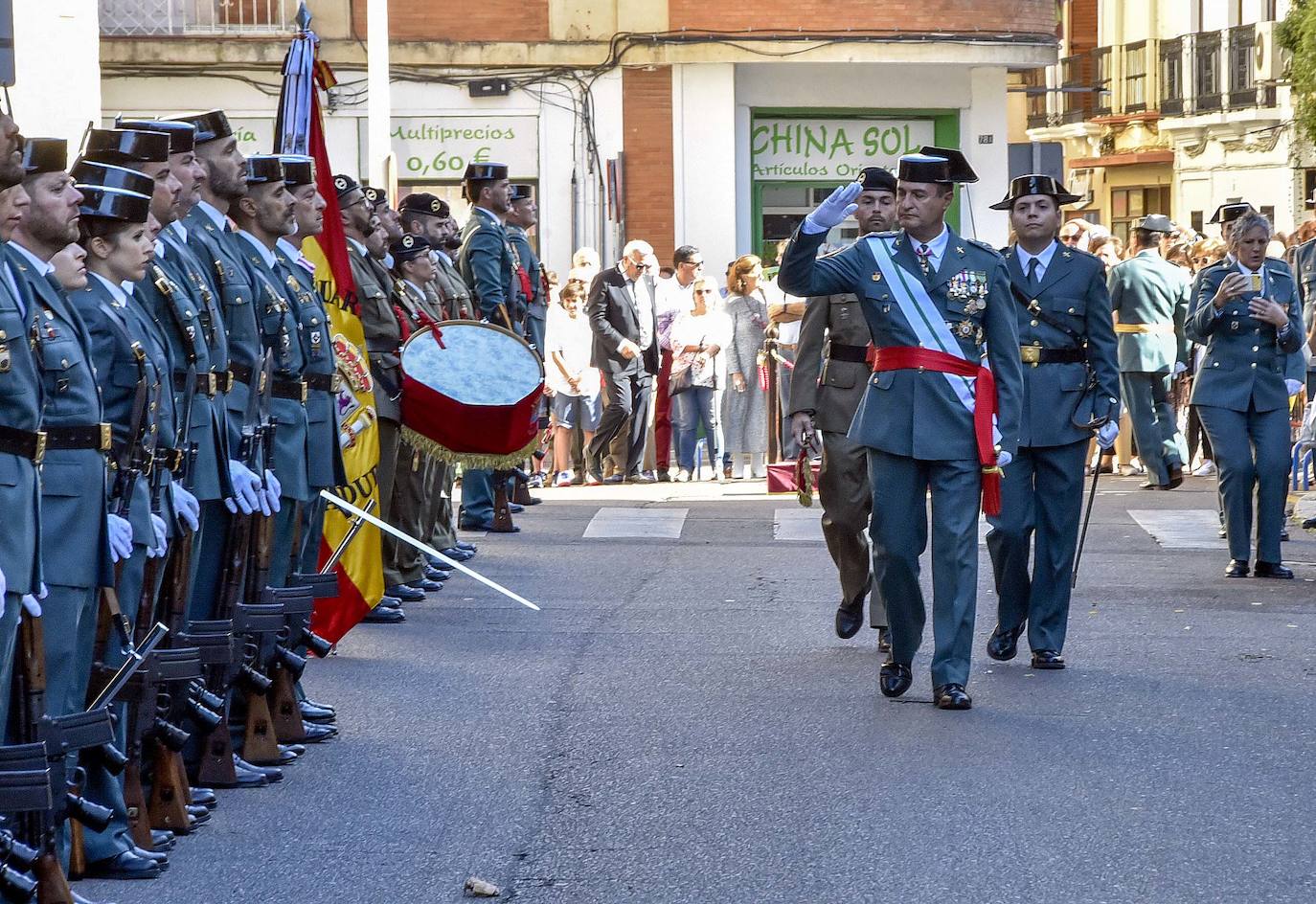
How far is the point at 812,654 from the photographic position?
10359 millimetres

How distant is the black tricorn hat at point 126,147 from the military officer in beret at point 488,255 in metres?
7.52

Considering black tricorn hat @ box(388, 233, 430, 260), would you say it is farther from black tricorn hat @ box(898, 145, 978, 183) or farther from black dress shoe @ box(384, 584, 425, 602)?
black tricorn hat @ box(898, 145, 978, 183)

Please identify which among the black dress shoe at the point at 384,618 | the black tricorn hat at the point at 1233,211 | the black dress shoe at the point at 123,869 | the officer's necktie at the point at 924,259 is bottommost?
the black dress shoe at the point at 384,618

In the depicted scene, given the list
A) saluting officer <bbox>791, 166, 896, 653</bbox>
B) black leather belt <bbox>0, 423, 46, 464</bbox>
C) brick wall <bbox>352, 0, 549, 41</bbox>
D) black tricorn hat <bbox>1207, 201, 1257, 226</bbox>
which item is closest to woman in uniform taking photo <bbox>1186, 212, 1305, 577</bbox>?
black tricorn hat <bbox>1207, 201, 1257, 226</bbox>

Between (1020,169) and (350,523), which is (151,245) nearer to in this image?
(350,523)

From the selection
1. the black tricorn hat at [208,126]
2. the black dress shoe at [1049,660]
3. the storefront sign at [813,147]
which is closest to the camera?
the black tricorn hat at [208,126]

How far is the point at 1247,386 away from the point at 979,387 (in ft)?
15.1

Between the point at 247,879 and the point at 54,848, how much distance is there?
2.42 feet

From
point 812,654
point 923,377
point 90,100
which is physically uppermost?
point 90,100

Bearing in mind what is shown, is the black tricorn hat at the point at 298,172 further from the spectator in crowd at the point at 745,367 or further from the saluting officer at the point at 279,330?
the spectator in crowd at the point at 745,367

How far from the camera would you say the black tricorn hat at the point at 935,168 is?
29.5ft

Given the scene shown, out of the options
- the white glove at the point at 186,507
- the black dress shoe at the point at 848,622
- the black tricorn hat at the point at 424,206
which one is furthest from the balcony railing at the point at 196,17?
the white glove at the point at 186,507

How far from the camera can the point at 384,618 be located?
11.6 m

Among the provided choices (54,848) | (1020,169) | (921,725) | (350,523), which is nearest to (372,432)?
(350,523)
